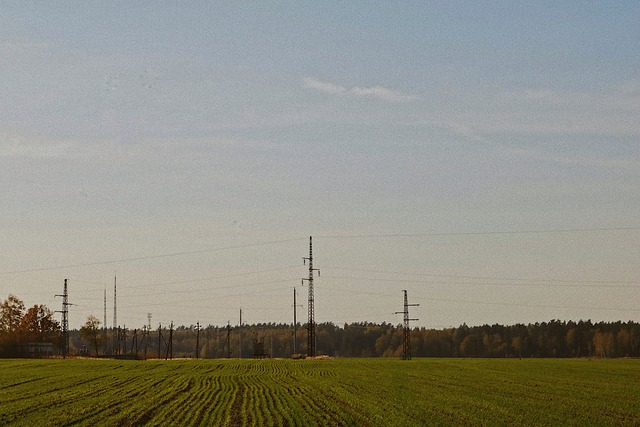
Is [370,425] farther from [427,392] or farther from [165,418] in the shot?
[427,392]

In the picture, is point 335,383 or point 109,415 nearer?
point 109,415

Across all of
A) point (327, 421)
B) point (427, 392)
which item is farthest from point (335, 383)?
point (327, 421)

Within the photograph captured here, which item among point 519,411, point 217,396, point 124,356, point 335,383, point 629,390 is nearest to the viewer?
point 519,411

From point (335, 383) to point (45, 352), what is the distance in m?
128

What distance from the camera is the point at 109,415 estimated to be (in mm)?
44469

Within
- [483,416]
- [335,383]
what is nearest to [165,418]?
[483,416]

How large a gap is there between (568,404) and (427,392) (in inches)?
451

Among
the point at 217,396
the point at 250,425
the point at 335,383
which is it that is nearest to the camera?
the point at 250,425

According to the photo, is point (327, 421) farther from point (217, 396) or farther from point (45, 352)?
point (45, 352)

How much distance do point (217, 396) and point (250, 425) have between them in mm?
19009

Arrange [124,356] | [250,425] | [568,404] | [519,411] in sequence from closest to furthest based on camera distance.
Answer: [250,425] → [519,411] → [568,404] → [124,356]

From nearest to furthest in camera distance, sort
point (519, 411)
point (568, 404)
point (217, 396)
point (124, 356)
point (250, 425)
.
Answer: point (250, 425), point (519, 411), point (568, 404), point (217, 396), point (124, 356)

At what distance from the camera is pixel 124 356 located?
17025 cm

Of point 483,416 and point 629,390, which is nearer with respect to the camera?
point 483,416
